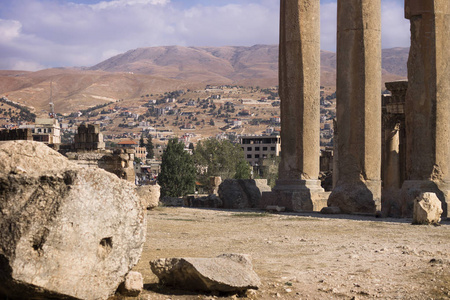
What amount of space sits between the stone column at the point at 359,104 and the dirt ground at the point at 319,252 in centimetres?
292

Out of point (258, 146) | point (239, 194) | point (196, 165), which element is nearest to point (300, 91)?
point (239, 194)

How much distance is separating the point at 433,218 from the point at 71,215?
34.1ft

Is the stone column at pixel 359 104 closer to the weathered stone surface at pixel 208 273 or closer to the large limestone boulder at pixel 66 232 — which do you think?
the weathered stone surface at pixel 208 273

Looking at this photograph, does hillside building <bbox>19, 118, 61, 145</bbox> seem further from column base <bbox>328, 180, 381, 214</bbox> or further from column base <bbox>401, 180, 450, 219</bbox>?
column base <bbox>401, 180, 450, 219</bbox>

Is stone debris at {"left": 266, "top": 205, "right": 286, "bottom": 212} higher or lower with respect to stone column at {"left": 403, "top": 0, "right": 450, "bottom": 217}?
lower

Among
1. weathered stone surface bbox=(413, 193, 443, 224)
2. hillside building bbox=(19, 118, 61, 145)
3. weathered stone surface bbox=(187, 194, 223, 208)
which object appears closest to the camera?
weathered stone surface bbox=(413, 193, 443, 224)

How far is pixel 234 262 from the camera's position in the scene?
6.84 meters

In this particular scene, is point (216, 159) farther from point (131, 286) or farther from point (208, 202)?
point (131, 286)

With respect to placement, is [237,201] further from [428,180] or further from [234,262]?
[234,262]

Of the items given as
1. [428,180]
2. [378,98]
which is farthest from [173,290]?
[378,98]

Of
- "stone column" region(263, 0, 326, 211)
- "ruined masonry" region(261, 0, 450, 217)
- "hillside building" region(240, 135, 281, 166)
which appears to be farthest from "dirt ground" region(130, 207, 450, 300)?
"hillside building" region(240, 135, 281, 166)

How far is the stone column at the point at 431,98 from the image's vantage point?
1692cm

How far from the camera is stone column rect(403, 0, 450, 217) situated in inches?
666

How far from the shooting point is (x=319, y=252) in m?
9.56
